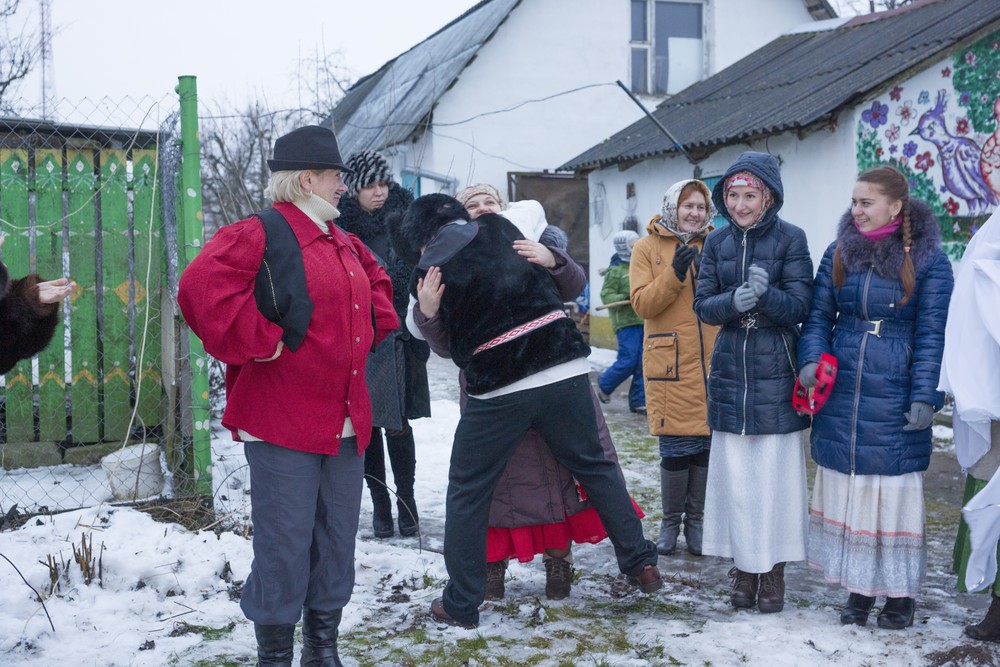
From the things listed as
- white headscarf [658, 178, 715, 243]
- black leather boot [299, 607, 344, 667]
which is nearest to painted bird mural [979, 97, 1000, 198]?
white headscarf [658, 178, 715, 243]

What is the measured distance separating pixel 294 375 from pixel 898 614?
2.35 metres

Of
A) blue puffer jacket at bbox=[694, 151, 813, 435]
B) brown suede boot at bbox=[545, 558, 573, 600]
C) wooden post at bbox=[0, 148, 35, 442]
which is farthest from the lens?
wooden post at bbox=[0, 148, 35, 442]

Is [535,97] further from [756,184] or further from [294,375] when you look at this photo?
[294,375]

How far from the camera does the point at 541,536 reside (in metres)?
3.88

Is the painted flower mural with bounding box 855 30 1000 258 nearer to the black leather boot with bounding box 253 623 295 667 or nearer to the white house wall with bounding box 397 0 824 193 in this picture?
the black leather boot with bounding box 253 623 295 667

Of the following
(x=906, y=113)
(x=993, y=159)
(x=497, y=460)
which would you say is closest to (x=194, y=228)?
(x=497, y=460)

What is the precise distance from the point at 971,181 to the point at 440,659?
6691 mm

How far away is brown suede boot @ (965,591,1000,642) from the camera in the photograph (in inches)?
132

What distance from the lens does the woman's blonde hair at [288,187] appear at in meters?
3.12

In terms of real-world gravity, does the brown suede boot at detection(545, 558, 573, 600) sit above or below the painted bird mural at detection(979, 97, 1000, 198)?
below

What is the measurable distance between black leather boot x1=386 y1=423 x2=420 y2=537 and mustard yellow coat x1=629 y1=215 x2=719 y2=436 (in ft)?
4.06

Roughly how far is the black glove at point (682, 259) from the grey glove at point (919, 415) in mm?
1323

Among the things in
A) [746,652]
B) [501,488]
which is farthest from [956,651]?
[501,488]

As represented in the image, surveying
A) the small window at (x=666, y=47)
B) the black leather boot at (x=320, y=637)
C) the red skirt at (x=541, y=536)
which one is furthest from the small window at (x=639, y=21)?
the black leather boot at (x=320, y=637)
